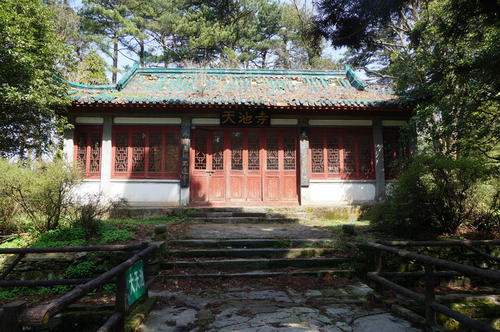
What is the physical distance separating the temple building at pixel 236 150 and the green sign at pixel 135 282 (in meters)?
5.49

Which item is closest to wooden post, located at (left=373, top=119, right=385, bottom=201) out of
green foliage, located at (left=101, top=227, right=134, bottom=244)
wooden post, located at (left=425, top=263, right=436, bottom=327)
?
wooden post, located at (left=425, top=263, right=436, bottom=327)

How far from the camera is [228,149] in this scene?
888cm

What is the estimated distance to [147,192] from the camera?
27.7 ft

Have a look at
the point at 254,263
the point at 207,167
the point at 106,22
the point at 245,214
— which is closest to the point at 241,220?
the point at 245,214

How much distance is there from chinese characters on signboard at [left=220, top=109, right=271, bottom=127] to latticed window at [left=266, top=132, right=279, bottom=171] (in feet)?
2.05

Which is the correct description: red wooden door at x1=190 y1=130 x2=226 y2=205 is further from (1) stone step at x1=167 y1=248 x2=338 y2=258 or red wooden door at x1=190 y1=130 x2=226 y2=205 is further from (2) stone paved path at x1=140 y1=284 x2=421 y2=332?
(2) stone paved path at x1=140 y1=284 x2=421 y2=332

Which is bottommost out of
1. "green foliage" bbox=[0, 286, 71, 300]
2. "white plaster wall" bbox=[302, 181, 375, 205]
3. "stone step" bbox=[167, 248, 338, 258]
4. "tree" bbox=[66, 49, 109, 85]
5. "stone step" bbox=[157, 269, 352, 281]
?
"green foliage" bbox=[0, 286, 71, 300]

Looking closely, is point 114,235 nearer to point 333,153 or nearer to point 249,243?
point 249,243

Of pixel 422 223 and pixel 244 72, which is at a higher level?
pixel 244 72

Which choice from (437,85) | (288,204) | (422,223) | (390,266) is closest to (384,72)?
(437,85)

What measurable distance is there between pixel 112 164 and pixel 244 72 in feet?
19.4

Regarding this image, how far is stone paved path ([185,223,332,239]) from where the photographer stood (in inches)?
225

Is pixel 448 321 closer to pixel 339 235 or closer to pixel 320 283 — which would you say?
pixel 320 283

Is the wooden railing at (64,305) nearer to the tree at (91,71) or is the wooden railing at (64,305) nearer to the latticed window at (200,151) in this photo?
the latticed window at (200,151)
